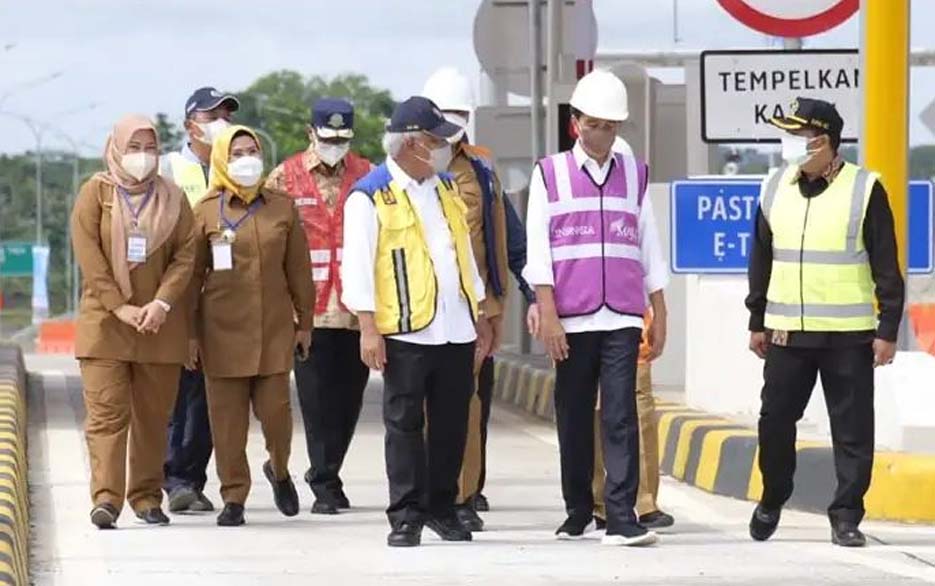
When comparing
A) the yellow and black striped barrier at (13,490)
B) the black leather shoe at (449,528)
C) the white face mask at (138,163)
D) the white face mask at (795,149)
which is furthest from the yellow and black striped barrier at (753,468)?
the yellow and black striped barrier at (13,490)

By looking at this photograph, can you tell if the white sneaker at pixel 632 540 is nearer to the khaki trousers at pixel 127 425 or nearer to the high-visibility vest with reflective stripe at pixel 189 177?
the khaki trousers at pixel 127 425

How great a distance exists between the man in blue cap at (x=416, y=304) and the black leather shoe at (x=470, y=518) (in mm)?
513

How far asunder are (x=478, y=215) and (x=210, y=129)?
1677mm

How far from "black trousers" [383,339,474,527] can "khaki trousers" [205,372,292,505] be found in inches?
46.1

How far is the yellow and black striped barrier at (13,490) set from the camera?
10.7 meters

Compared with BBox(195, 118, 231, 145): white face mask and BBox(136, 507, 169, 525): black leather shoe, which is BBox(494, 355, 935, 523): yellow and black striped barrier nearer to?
BBox(136, 507, 169, 525): black leather shoe

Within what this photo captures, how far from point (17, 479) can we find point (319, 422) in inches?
59.2

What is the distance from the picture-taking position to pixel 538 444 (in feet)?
64.3

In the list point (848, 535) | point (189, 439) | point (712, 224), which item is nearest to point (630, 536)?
point (848, 535)

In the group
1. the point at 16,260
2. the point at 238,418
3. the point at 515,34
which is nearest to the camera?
the point at 238,418

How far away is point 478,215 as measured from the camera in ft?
44.9

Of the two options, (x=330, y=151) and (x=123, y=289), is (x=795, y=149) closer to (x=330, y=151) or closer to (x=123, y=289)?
(x=330, y=151)

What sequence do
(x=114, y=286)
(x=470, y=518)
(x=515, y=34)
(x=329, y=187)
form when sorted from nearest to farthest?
(x=114, y=286)
(x=470, y=518)
(x=329, y=187)
(x=515, y=34)

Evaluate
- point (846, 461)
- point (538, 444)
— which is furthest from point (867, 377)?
point (538, 444)
